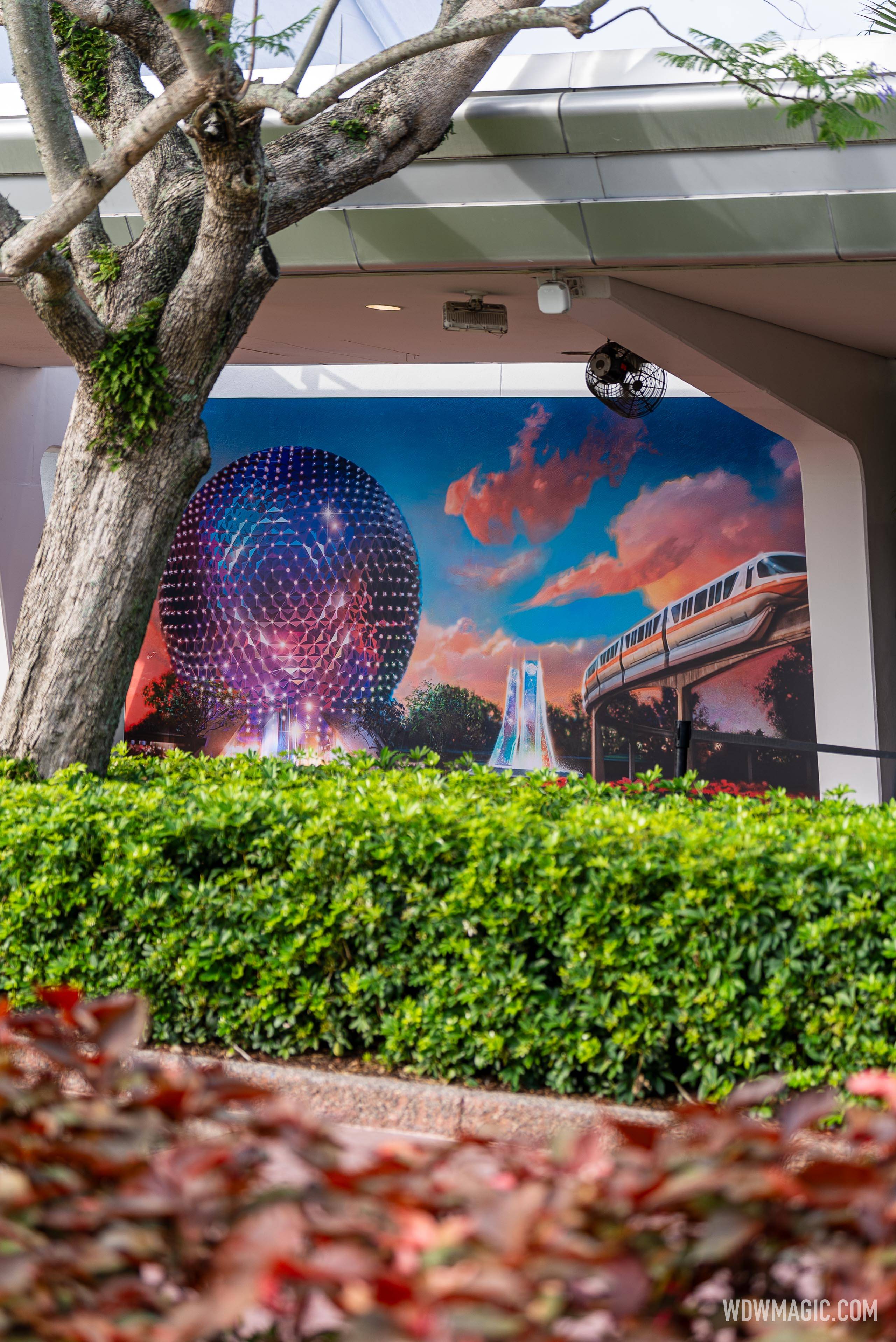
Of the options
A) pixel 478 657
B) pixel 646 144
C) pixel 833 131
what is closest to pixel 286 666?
pixel 478 657

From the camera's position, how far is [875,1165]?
114 cm

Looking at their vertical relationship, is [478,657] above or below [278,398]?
below

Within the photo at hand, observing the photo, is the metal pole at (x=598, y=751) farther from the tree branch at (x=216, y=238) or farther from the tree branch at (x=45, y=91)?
the tree branch at (x=45, y=91)

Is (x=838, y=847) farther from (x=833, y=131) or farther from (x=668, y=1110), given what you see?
(x=833, y=131)

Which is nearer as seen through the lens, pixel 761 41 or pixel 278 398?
pixel 761 41

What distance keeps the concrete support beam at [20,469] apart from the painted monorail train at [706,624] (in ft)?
17.1

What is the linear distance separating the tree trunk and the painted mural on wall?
559 cm

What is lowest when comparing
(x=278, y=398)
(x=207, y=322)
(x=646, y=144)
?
(x=207, y=322)

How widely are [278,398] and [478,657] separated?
324 centimetres

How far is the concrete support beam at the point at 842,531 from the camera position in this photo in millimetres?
7672

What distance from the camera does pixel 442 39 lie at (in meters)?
4.02

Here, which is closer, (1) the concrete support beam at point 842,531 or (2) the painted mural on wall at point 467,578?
(1) the concrete support beam at point 842,531

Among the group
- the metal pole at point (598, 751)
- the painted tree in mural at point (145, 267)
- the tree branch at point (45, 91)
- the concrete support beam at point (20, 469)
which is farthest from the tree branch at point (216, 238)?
the metal pole at point (598, 751)

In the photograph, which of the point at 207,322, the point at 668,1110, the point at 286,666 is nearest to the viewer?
the point at 668,1110
